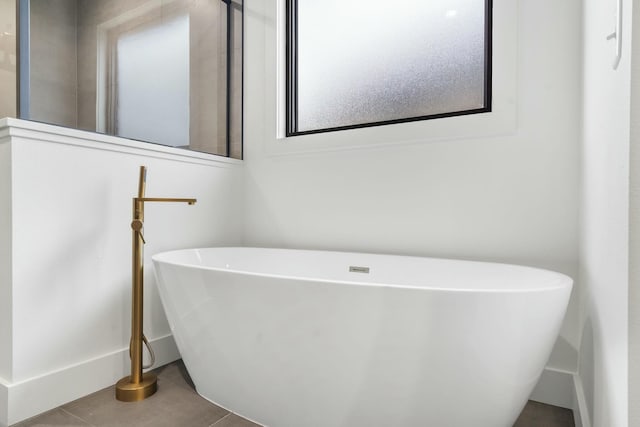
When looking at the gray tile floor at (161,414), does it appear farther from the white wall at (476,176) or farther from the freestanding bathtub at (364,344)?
the white wall at (476,176)

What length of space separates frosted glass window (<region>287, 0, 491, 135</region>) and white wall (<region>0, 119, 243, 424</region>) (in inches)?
35.7

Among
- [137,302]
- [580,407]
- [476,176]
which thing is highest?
[476,176]

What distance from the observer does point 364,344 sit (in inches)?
37.7

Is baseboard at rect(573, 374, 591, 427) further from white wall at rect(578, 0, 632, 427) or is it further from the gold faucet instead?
the gold faucet

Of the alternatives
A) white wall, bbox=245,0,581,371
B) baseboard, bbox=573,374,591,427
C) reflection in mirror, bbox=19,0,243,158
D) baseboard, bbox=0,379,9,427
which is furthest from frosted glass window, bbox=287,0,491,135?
baseboard, bbox=0,379,9,427

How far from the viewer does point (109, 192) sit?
1498 millimetres

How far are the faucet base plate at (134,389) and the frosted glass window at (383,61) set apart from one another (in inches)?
57.3

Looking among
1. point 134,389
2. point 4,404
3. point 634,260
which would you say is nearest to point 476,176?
point 634,260

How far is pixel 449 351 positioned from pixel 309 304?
0.38 metres

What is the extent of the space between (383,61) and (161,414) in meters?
1.86

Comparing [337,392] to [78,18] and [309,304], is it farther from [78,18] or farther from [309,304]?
[78,18]

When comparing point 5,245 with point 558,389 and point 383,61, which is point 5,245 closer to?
point 383,61

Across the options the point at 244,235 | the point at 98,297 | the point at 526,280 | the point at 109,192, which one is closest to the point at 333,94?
the point at 244,235

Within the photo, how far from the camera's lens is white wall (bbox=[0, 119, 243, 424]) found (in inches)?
48.9
